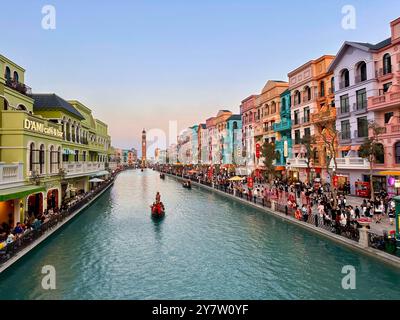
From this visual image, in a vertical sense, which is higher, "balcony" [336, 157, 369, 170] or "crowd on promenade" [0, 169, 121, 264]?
"balcony" [336, 157, 369, 170]

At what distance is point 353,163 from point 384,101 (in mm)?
7828

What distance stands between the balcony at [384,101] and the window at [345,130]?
4.91 metres

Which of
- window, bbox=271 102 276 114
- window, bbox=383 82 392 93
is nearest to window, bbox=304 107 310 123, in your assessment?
window, bbox=271 102 276 114

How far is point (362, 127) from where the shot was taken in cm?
3200

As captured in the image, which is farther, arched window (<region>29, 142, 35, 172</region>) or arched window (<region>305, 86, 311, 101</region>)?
arched window (<region>305, 86, 311, 101</region>)

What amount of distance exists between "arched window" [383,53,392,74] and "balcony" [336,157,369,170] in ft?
33.8

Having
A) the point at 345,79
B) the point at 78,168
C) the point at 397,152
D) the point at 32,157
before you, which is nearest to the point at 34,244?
the point at 32,157

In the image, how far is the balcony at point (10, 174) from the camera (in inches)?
688

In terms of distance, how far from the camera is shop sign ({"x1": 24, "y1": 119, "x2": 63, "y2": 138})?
21.4 m

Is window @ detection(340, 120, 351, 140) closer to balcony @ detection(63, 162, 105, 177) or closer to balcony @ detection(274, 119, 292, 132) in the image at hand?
balcony @ detection(274, 119, 292, 132)

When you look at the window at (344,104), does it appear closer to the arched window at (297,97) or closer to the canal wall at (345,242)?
the arched window at (297,97)

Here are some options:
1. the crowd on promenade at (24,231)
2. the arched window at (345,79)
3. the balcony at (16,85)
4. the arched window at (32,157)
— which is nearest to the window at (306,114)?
the arched window at (345,79)
